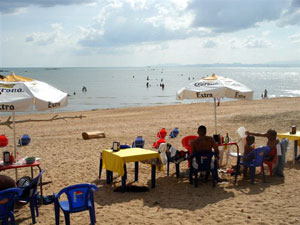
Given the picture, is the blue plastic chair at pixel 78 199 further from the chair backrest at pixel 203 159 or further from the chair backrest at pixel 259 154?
the chair backrest at pixel 259 154

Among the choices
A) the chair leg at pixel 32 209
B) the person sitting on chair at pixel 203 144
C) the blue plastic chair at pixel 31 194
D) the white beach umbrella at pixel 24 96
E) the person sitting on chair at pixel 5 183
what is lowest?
the chair leg at pixel 32 209

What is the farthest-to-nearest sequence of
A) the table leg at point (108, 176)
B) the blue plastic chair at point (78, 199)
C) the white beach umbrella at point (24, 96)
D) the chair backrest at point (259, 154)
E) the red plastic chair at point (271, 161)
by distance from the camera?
the red plastic chair at point (271, 161)
the table leg at point (108, 176)
the chair backrest at point (259, 154)
the white beach umbrella at point (24, 96)
the blue plastic chair at point (78, 199)

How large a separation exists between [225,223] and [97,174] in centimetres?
393

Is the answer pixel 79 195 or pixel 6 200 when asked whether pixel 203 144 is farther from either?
pixel 6 200

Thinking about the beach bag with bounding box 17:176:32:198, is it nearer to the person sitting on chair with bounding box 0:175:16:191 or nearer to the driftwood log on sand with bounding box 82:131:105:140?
the person sitting on chair with bounding box 0:175:16:191

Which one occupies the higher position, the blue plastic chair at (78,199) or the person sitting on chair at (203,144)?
the person sitting on chair at (203,144)

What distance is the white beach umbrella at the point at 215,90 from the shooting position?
816 centimetres

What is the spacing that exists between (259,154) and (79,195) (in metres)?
3.83

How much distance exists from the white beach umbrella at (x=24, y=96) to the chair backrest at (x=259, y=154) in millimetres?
3947

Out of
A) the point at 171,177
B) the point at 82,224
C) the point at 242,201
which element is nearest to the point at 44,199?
the point at 82,224

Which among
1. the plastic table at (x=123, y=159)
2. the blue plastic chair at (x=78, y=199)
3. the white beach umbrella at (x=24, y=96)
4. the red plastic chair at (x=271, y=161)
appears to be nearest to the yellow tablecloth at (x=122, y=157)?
the plastic table at (x=123, y=159)

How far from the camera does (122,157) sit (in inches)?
263

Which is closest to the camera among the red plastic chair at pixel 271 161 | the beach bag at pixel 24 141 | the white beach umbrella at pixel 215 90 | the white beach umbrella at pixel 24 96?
the white beach umbrella at pixel 24 96

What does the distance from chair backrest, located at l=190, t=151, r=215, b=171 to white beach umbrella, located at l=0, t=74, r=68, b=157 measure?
279 cm
